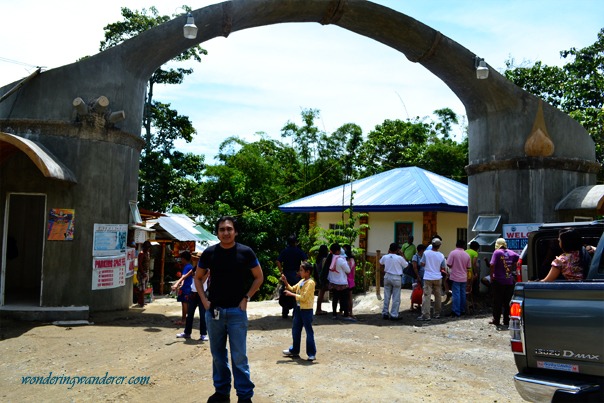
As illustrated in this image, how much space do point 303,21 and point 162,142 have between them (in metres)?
17.0

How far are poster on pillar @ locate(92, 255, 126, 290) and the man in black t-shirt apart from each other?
615 centimetres

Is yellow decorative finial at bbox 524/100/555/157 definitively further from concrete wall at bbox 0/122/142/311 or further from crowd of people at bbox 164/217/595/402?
concrete wall at bbox 0/122/142/311

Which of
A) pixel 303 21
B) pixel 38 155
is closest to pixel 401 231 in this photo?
pixel 303 21

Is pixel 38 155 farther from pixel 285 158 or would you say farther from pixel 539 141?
pixel 285 158

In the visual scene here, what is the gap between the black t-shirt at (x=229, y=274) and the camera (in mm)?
5543

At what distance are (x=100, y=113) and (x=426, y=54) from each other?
7861 millimetres

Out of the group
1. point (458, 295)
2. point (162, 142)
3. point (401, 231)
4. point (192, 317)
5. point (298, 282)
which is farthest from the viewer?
point (162, 142)

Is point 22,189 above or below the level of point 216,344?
above

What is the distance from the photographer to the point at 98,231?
11.0 m

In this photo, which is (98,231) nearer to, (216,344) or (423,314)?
(216,344)

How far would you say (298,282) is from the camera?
33.6 ft

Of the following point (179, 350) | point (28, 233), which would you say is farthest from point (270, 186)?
point (179, 350)

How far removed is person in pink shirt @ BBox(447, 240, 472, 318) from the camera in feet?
39.1

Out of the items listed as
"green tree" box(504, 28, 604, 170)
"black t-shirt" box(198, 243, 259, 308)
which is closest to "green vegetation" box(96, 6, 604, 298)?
"green tree" box(504, 28, 604, 170)
